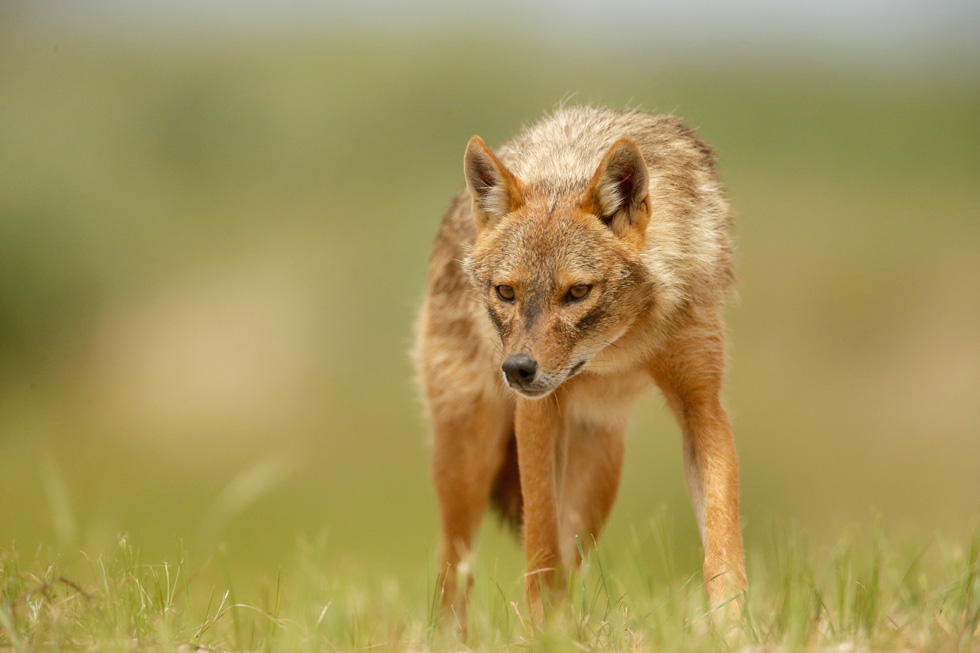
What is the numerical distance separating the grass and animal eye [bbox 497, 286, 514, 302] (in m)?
1.20

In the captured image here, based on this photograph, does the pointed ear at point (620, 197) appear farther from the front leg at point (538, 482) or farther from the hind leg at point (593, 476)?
the hind leg at point (593, 476)

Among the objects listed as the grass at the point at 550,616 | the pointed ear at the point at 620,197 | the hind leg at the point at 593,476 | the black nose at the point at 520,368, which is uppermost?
the pointed ear at the point at 620,197

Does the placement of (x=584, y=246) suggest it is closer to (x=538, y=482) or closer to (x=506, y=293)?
(x=506, y=293)

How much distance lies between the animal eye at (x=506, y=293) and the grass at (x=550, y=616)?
1205 millimetres

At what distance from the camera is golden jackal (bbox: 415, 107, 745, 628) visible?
13.6ft

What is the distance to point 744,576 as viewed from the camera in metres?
4.16

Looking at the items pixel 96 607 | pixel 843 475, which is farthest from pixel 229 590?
pixel 843 475

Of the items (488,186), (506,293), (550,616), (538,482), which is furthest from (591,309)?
(550,616)

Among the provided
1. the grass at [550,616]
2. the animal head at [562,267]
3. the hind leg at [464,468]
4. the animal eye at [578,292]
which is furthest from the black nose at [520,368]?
the hind leg at [464,468]

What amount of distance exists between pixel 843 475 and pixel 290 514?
850cm

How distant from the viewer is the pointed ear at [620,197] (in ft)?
13.9

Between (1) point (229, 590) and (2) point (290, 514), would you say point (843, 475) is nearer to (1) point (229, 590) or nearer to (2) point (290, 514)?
(2) point (290, 514)

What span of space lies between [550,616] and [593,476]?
6.21 ft

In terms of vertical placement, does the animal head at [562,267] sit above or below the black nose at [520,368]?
above
